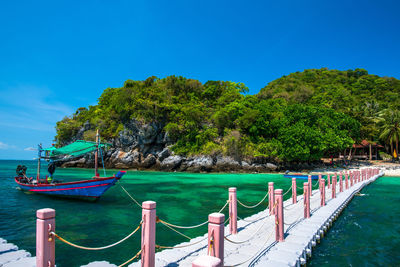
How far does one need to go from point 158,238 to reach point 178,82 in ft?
147

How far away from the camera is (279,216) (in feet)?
21.3

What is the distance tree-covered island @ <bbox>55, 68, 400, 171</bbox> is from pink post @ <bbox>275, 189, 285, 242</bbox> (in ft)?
98.3

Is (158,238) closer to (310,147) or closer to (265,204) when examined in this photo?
(265,204)

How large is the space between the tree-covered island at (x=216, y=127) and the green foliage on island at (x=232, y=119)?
0.14 m

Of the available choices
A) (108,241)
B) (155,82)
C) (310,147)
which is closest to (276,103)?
(310,147)

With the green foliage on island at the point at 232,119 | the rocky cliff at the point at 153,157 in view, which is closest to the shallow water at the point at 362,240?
the green foliage on island at the point at 232,119

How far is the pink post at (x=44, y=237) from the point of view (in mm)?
3412

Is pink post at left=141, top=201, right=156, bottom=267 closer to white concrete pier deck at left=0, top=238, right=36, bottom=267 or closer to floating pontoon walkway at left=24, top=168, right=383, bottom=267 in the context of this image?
floating pontoon walkway at left=24, top=168, right=383, bottom=267

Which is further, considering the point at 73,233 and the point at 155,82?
the point at 155,82

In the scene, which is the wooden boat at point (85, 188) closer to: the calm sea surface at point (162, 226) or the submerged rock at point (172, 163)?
the calm sea surface at point (162, 226)

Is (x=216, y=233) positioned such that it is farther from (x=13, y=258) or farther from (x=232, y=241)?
(x=13, y=258)

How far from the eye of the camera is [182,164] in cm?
4075

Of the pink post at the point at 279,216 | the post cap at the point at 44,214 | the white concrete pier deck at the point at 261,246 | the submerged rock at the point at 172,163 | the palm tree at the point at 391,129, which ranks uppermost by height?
the palm tree at the point at 391,129

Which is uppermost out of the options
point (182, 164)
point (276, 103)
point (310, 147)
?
point (276, 103)
